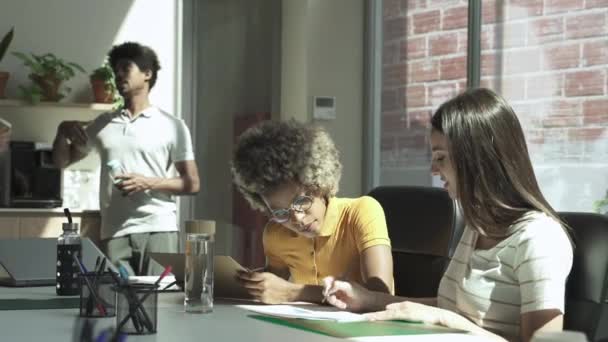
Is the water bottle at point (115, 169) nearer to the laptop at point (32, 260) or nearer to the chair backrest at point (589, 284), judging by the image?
the laptop at point (32, 260)

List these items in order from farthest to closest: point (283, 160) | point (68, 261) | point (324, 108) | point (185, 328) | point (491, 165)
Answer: point (324, 108) < point (283, 160) < point (68, 261) < point (491, 165) < point (185, 328)

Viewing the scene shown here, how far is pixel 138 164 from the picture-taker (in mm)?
4355

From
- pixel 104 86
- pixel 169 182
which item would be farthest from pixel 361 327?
pixel 104 86

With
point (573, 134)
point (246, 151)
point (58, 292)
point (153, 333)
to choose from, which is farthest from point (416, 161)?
point (153, 333)

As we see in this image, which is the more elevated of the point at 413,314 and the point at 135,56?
the point at 135,56

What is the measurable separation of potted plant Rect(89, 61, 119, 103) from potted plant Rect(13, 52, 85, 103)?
Answer: 0.50ft

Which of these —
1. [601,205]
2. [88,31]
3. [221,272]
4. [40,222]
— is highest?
[88,31]

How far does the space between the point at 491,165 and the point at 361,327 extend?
0.44 metres

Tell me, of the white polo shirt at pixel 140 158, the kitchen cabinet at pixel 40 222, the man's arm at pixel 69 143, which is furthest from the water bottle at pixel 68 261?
the kitchen cabinet at pixel 40 222

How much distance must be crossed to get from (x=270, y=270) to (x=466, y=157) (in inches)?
36.2

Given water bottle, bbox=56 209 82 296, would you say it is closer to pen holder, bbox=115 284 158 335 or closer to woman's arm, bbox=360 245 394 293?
pen holder, bbox=115 284 158 335

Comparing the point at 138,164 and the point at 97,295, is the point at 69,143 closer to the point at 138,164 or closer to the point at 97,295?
the point at 138,164

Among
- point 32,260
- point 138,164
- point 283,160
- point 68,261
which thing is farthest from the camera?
point 138,164

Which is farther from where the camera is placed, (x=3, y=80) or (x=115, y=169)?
(x=3, y=80)
